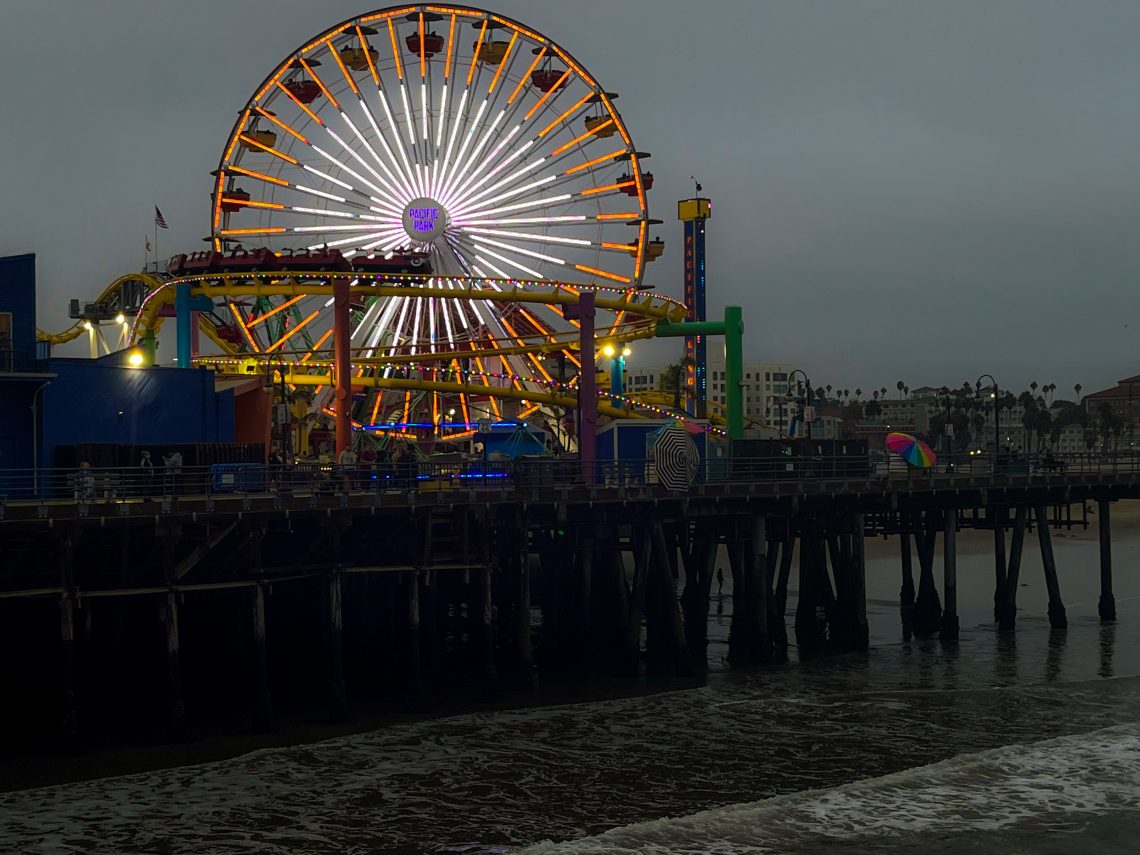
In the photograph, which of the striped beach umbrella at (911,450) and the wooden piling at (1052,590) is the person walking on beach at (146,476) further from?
the wooden piling at (1052,590)

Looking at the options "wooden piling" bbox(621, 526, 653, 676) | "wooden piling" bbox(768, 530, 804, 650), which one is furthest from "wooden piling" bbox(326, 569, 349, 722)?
"wooden piling" bbox(768, 530, 804, 650)

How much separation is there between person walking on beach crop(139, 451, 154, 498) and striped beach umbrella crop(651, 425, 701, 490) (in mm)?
13913

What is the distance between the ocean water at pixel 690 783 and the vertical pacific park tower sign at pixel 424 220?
32037mm

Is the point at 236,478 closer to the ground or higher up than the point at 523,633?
higher up

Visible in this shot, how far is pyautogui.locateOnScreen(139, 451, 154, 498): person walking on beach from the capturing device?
3529 cm

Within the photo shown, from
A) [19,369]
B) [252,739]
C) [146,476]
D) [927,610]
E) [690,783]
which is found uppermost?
[19,369]

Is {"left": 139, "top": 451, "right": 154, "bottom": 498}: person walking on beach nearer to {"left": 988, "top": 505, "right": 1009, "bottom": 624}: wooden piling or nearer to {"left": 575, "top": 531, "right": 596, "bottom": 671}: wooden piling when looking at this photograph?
{"left": 575, "top": 531, "right": 596, "bottom": 671}: wooden piling

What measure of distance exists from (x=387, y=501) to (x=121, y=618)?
8.20 meters

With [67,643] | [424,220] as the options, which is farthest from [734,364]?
[67,643]

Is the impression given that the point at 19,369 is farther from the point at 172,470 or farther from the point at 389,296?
the point at 389,296

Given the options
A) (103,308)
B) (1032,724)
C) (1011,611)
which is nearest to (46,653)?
(1032,724)

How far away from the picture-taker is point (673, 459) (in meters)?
42.9

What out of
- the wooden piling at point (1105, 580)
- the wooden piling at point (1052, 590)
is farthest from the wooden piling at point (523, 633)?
the wooden piling at point (1105, 580)

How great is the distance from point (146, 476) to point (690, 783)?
15278 millimetres
